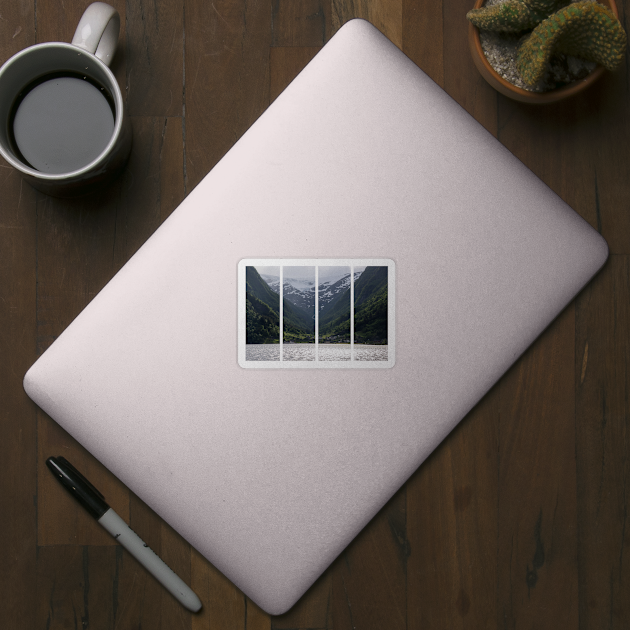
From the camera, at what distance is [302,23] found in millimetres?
587

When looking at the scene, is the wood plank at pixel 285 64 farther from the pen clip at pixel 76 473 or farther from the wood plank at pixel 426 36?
the pen clip at pixel 76 473

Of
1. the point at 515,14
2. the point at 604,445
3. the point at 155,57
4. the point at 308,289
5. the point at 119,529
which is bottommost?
the point at 604,445

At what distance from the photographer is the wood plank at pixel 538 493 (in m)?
0.58

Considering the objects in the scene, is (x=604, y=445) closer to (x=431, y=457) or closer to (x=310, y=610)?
(x=431, y=457)

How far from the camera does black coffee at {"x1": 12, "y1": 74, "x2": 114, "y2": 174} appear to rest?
51 centimetres

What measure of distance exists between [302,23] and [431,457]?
0.55 m

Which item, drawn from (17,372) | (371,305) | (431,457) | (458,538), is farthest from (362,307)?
(17,372)

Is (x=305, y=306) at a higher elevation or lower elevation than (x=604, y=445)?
higher

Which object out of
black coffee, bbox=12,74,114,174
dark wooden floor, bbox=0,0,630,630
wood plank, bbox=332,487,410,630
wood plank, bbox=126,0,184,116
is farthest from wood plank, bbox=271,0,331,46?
wood plank, bbox=332,487,410,630

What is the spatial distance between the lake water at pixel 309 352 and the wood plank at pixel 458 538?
0.53ft

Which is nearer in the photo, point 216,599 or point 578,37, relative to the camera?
point 578,37

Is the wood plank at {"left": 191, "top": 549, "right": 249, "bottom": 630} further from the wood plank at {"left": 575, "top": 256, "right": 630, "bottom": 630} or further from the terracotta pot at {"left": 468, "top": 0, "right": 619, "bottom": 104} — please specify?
the terracotta pot at {"left": 468, "top": 0, "right": 619, "bottom": 104}

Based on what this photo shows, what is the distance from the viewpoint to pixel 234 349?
1.67ft

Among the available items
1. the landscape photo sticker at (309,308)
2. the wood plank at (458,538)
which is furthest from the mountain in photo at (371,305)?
the wood plank at (458,538)
